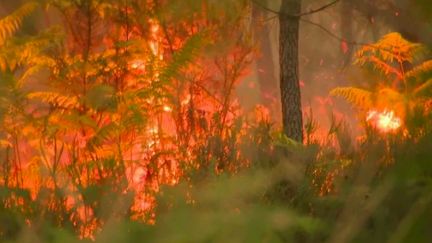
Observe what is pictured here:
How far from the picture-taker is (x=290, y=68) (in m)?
5.15

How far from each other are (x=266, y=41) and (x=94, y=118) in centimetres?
947

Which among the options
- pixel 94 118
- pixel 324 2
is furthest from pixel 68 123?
pixel 324 2

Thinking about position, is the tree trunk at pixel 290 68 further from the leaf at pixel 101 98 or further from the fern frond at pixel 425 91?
the leaf at pixel 101 98

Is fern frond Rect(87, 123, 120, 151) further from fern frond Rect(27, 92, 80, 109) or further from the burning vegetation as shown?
fern frond Rect(27, 92, 80, 109)

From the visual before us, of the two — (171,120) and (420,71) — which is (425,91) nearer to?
(420,71)

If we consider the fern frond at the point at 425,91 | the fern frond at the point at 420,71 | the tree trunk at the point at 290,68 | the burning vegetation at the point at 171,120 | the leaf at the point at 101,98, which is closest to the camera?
the burning vegetation at the point at 171,120

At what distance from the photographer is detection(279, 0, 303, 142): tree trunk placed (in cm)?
508

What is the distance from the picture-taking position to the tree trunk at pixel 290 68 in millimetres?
5078

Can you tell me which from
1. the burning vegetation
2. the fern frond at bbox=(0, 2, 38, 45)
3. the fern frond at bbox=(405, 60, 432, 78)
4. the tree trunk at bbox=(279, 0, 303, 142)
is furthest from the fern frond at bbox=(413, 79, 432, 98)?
the fern frond at bbox=(0, 2, 38, 45)

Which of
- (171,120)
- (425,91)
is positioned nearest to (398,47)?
(425,91)

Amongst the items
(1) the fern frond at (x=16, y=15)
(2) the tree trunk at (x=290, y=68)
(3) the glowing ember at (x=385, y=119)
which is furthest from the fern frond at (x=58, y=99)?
(3) the glowing ember at (x=385, y=119)

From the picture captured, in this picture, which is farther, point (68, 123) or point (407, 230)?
point (68, 123)

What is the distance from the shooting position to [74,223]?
9.37 ft

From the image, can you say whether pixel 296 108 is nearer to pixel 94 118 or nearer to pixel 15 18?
pixel 94 118
